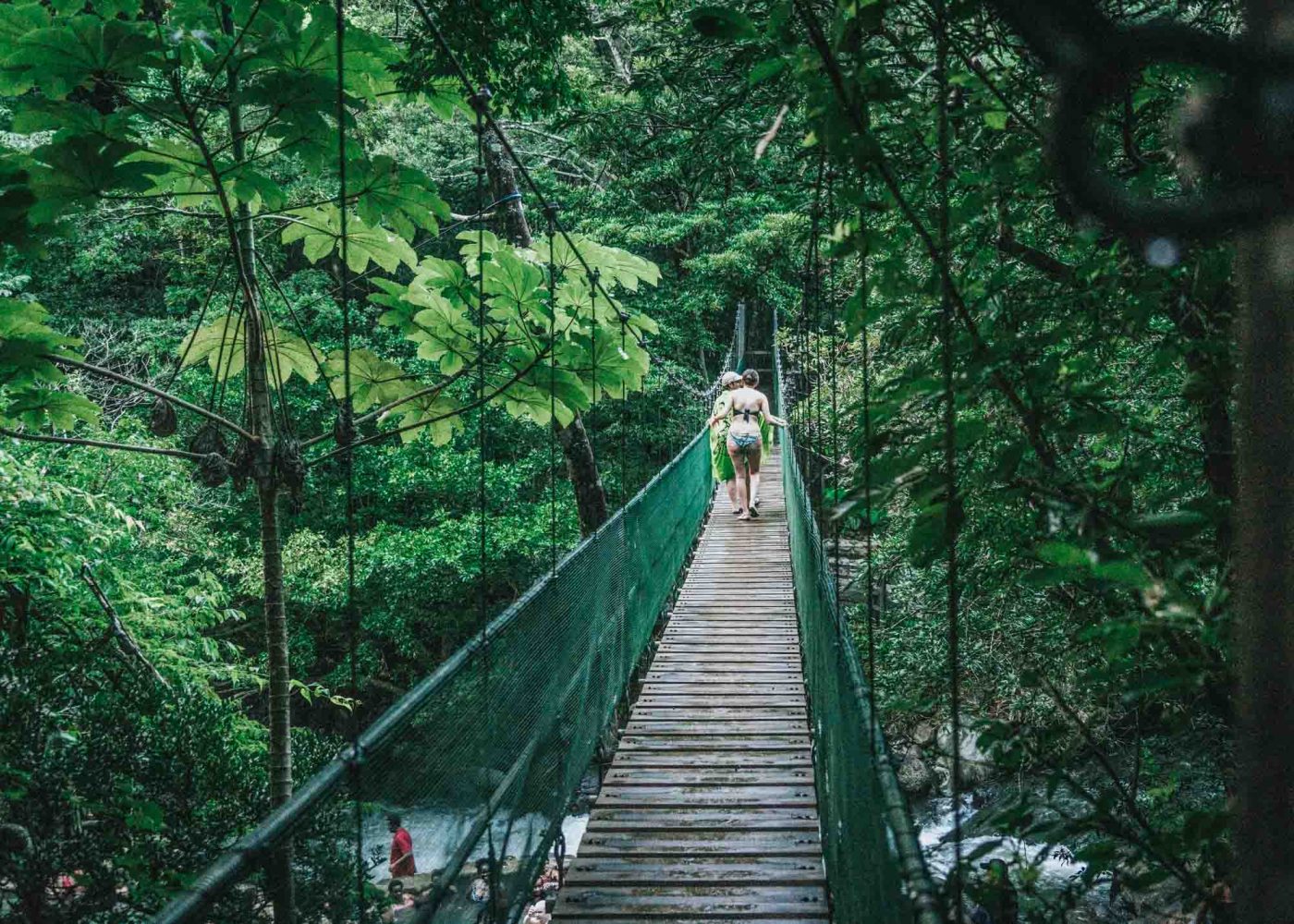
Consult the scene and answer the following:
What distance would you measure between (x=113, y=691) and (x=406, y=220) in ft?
6.19

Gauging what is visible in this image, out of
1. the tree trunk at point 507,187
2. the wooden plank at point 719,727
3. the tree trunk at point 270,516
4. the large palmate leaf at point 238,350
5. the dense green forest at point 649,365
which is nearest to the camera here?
the dense green forest at point 649,365

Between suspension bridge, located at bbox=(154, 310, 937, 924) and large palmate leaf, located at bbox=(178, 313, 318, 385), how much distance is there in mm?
724

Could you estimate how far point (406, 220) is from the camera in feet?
6.14

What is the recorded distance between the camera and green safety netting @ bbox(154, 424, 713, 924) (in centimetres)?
106

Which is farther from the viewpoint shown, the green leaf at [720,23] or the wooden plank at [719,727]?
the wooden plank at [719,727]

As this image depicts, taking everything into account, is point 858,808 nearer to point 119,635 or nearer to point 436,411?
point 436,411

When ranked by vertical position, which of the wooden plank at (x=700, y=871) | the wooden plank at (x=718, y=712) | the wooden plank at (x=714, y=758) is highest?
the wooden plank at (x=718, y=712)

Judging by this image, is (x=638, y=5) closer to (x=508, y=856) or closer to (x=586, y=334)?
(x=586, y=334)

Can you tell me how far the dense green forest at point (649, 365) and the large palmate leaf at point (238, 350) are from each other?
0.05 feet

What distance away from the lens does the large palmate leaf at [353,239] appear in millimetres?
2008

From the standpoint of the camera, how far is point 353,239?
202cm

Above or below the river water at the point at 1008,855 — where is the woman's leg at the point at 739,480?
above

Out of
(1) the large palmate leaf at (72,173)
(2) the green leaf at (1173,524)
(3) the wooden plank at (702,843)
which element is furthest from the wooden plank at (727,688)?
(2) the green leaf at (1173,524)

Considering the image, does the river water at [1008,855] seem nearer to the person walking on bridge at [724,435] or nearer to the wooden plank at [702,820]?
the wooden plank at [702,820]
